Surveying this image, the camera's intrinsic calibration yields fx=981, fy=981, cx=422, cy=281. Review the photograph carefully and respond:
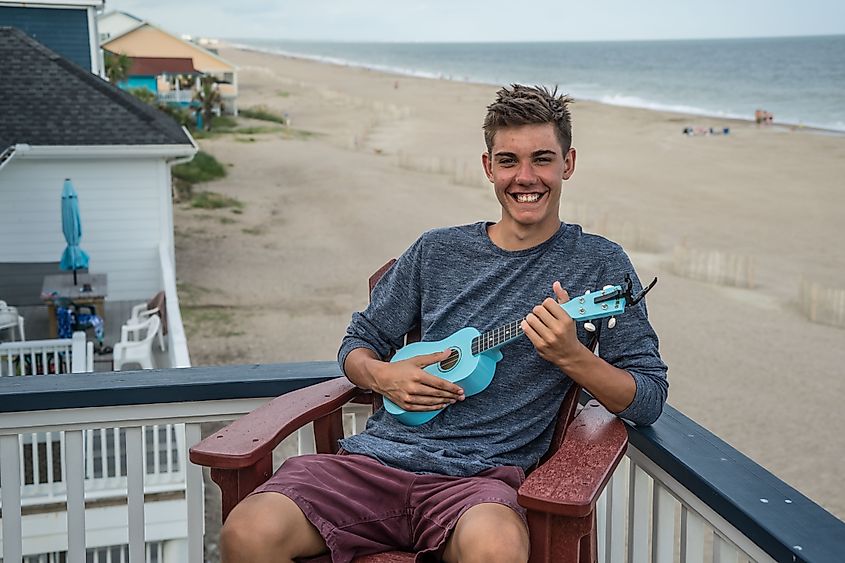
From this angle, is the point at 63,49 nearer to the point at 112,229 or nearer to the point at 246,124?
the point at 112,229

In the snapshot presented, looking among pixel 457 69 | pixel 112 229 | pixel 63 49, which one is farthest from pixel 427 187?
pixel 457 69

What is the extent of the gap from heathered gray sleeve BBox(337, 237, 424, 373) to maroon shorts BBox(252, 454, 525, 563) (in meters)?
0.36

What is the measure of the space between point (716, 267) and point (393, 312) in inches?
579

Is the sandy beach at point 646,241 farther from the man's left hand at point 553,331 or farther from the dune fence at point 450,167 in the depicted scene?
the man's left hand at point 553,331

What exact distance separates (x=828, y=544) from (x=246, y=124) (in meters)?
39.2

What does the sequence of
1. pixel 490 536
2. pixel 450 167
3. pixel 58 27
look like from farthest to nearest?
pixel 450 167
pixel 58 27
pixel 490 536

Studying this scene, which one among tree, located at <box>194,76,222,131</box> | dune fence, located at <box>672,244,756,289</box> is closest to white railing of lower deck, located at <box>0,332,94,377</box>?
dune fence, located at <box>672,244,756,289</box>

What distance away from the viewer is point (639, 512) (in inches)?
82.4

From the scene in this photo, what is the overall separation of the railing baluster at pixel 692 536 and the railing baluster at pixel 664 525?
7cm

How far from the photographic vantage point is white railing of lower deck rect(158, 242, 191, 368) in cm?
705

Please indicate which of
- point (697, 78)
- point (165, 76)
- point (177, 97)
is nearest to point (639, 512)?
point (177, 97)

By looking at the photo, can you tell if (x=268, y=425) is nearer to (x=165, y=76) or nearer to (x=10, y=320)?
(x=10, y=320)

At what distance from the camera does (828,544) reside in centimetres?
140

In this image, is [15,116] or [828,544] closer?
[828,544]
